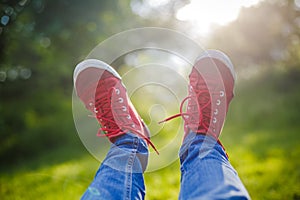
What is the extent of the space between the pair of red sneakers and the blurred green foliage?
24.2 inches

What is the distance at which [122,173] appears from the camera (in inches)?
38.1

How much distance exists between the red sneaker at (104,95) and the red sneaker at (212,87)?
0.76 ft

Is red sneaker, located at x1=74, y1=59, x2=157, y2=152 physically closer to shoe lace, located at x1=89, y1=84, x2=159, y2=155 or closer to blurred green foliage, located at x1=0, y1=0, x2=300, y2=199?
shoe lace, located at x1=89, y1=84, x2=159, y2=155

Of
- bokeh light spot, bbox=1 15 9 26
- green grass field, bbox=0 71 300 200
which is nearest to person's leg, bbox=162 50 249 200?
green grass field, bbox=0 71 300 200

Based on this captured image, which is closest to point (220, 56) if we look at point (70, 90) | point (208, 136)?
point (208, 136)

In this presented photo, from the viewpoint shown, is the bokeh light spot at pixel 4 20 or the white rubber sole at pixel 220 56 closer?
the white rubber sole at pixel 220 56

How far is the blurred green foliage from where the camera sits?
2023 mm

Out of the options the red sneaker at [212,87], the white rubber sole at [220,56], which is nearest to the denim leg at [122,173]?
the red sneaker at [212,87]

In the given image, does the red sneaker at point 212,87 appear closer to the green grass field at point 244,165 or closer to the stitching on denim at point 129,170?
the stitching on denim at point 129,170

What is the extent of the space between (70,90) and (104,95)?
585cm

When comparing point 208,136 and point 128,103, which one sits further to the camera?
point 128,103

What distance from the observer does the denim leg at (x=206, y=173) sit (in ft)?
2.62

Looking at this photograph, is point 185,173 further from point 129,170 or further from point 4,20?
point 4,20

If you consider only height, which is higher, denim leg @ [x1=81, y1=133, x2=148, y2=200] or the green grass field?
the green grass field
